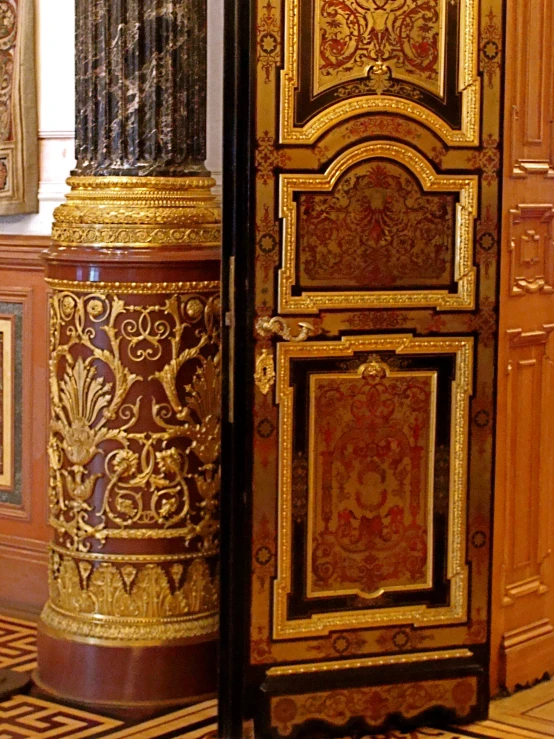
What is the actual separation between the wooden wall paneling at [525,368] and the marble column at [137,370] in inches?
30.7

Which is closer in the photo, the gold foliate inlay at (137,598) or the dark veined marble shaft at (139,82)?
the dark veined marble shaft at (139,82)

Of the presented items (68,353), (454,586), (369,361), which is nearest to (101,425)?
(68,353)

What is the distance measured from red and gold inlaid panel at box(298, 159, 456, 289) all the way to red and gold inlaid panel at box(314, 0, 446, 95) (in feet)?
0.75

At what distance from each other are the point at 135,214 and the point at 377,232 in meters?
0.63

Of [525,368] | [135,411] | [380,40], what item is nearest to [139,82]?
[380,40]

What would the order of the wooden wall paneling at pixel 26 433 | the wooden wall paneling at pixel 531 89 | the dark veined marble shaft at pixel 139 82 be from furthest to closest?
the wooden wall paneling at pixel 26 433
the wooden wall paneling at pixel 531 89
the dark veined marble shaft at pixel 139 82

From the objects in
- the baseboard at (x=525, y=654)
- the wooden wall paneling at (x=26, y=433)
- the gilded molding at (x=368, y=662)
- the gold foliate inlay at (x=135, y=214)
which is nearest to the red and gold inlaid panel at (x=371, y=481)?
the gilded molding at (x=368, y=662)

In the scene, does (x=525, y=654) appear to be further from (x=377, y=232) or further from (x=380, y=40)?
(x=380, y=40)

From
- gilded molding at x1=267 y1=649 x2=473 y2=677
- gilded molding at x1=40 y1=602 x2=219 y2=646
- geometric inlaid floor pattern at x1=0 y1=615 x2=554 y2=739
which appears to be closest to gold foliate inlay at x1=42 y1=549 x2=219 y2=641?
gilded molding at x1=40 y1=602 x2=219 y2=646

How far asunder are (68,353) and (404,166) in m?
1.01

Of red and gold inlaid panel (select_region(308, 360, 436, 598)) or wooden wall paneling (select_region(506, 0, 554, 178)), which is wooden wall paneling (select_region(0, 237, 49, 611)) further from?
wooden wall paneling (select_region(506, 0, 554, 178))

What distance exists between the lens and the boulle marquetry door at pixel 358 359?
3043 millimetres

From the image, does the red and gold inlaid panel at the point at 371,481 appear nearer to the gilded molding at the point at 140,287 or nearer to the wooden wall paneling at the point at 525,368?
the wooden wall paneling at the point at 525,368

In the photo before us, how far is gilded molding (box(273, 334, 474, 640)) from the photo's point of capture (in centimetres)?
311
